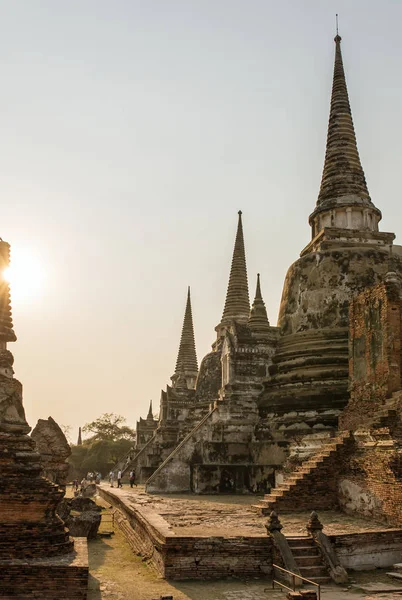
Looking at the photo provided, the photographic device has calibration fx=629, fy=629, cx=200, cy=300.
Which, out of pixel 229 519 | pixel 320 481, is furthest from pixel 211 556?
pixel 320 481

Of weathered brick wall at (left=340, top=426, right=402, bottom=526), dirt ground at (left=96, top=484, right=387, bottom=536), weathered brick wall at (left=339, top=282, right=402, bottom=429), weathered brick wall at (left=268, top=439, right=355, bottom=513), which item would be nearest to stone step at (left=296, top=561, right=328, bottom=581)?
dirt ground at (left=96, top=484, right=387, bottom=536)

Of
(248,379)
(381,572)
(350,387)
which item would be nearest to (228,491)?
(248,379)

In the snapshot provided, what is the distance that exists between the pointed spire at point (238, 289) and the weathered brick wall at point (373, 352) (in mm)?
19361

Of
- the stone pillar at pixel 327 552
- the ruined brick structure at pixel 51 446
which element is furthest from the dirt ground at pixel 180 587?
the ruined brick structure at pixel 51 446

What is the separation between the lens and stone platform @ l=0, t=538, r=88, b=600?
308 inches

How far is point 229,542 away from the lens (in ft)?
32.7

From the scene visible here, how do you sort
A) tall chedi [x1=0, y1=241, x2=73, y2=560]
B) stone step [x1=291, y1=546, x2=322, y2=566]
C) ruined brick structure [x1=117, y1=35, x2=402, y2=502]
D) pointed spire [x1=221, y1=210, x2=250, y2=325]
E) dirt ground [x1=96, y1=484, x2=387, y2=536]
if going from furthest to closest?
pointed spire [x1=221, y1=210, x2=250, y2=325] → ruined brick structure [x1=117, y1=35, x2=402, y2=502] → dirt ground [x1=96, y1=484, x2=387, y2=536] → stone step [x1=291, y1=546, x2=322, y2=566] → tall chedi [x1=0, y1=241, x2=73, y2=560]

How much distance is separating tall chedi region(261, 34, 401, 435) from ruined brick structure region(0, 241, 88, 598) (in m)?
10.6

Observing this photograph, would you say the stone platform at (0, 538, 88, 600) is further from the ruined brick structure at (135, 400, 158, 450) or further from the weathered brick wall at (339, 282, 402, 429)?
the ruined brick structure at (135, 400, 158, 450)

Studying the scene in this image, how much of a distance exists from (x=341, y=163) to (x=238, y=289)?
14.0m

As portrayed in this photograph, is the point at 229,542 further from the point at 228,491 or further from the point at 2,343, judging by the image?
the point at 228,491

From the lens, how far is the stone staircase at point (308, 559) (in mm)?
9609

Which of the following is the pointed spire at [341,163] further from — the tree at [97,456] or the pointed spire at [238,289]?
the tree at [97,456]

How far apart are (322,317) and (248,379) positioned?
3.34m
